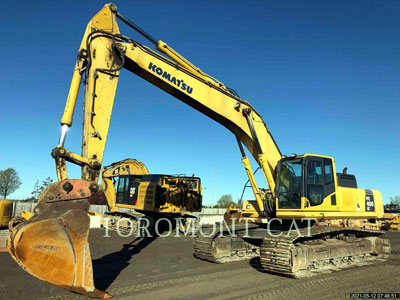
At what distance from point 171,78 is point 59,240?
17.3 feet

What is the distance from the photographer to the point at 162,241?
14.6 m

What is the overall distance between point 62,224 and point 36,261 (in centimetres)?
64

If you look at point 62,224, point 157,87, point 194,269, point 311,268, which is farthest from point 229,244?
point 62,224

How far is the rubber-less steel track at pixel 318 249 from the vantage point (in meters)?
7.66

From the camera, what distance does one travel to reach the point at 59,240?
5.05m

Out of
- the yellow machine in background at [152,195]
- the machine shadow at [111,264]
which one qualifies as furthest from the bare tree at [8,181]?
the machine shadow at [111,264]

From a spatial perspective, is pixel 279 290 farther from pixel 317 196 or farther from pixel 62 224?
pixel 62 224

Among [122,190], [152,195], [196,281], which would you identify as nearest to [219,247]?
[196,281]

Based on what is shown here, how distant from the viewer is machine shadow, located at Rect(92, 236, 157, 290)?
23.0 ft

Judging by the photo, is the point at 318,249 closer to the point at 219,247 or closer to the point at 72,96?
the point at 219,247

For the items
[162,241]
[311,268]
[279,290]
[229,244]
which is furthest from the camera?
[162,241]

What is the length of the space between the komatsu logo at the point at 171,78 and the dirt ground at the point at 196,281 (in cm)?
500

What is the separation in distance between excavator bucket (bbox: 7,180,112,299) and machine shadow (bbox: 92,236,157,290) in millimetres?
1500

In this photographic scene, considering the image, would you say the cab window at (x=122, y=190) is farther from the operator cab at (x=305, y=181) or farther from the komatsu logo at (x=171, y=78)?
the operator cab at (x=305, y=181)
